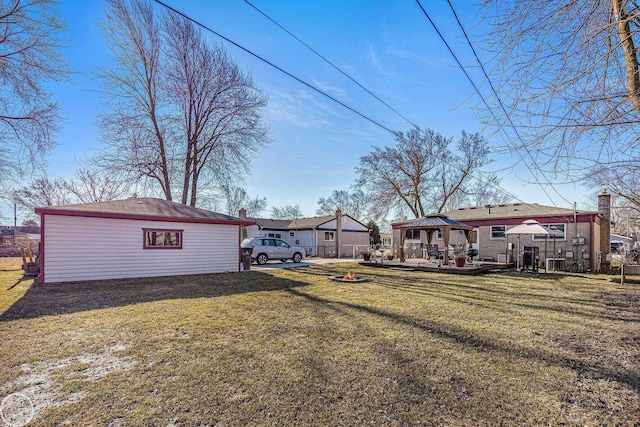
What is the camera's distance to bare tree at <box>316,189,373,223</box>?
46.9m

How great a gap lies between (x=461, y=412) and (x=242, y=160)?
1898 centimetres

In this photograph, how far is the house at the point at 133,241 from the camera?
31.7ft

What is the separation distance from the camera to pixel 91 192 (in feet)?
84.8

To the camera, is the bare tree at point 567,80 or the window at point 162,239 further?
the window at point 162,239

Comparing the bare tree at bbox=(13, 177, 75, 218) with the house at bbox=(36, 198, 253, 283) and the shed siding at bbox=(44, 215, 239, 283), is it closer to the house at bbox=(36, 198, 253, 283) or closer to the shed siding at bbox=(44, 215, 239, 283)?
the house at bbox=(36, 198, 253, 283)

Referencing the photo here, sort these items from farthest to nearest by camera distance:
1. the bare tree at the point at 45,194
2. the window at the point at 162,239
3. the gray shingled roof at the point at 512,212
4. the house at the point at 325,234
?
the house at the point at 325,234
the bare tree at the point at 45,194
the gray shingled roof at the point at 512,212
the window at the point at 162,239

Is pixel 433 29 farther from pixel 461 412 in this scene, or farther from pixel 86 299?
pixel 86 299

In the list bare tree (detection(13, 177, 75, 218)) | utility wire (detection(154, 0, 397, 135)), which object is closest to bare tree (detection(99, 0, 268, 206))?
utility wire (detection(154, 0, 397, 135))

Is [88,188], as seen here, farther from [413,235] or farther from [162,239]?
[413,235]

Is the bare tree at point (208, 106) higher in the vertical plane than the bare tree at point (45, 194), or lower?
higher

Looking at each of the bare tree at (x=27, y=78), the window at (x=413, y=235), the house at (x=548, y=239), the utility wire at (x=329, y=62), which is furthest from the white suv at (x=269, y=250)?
the utility wire at (x=329, y=62)

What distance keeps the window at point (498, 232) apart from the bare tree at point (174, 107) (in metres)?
15.0

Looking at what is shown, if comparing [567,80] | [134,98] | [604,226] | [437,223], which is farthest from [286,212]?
[567,80]

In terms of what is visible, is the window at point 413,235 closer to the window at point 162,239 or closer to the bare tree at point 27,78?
the window at point 162,239
